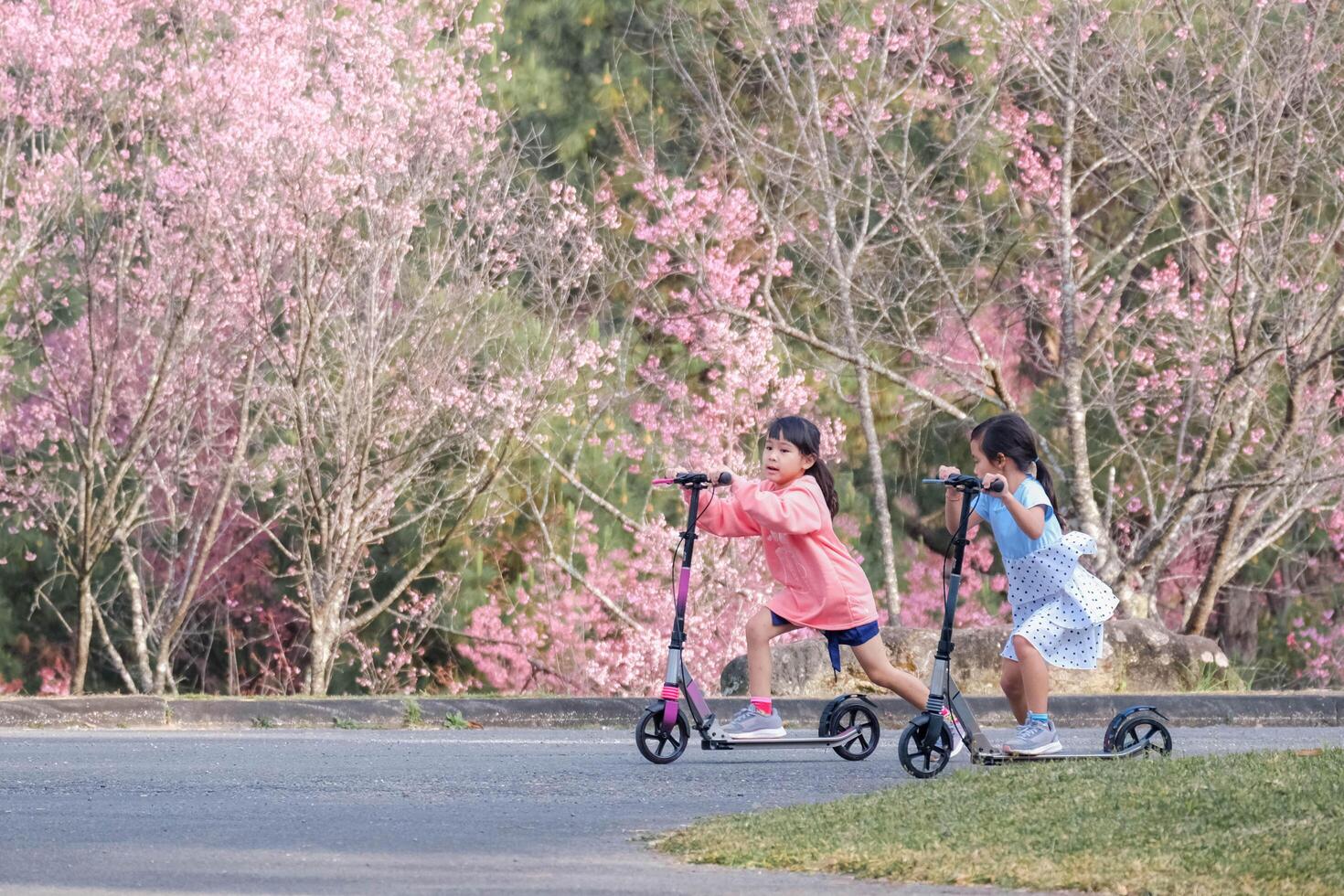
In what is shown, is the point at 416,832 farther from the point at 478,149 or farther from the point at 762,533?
the point at 478,149

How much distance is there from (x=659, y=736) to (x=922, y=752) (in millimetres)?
1145

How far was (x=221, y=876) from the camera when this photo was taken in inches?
197

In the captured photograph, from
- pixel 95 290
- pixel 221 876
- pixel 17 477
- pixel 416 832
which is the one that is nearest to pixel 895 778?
pixel 416 832

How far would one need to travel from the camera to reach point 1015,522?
7.75m

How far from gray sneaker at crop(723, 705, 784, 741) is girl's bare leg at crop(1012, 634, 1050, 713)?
103 centimetres

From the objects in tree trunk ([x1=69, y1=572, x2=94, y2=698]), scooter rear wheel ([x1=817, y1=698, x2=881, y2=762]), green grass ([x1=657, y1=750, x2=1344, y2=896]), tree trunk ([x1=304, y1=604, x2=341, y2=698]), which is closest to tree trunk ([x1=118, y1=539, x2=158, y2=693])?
tree trunk ([x1=69, y1=572, x2=94, y2=698])

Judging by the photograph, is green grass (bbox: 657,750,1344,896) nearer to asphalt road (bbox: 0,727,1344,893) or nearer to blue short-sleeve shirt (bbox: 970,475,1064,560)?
asphalt road (bbox: 0,727,1344,893)

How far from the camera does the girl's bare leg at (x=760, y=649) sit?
8.27 meters

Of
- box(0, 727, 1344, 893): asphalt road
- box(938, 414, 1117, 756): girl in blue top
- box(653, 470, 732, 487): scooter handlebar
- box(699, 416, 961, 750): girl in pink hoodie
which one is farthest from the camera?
box(699, 416, 961, 750): girl in pink hoodie

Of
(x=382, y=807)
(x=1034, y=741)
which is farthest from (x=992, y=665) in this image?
(x=382, y=807)

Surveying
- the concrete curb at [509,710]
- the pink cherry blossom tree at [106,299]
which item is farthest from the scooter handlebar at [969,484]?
the pink cherry blossom tree at [106,299]

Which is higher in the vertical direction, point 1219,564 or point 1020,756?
point 1219,564

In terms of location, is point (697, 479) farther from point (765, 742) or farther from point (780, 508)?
point (765, 742)

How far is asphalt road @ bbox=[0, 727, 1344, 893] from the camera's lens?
500 centimetres
